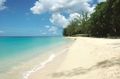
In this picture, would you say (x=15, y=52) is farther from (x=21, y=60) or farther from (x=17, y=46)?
(x=17, y=46)

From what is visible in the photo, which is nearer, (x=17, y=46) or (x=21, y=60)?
(x=21, y=60)

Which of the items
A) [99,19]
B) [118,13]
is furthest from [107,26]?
[118,13]

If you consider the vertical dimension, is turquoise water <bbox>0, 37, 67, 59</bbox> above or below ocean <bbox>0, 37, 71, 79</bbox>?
below

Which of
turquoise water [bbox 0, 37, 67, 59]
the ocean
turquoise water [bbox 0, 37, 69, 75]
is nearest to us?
the ocean

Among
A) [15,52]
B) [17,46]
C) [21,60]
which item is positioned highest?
[21,60]

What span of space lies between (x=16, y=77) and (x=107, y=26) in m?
36.7

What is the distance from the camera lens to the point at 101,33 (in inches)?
1828

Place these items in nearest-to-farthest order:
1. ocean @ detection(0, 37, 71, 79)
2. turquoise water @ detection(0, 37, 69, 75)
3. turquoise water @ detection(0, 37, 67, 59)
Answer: ocean @ detection(0, 37, 71, 79), turquoise water @ detection(0, 37, 69, 75), turquoise water @ detection(0, 37, 67, 59)

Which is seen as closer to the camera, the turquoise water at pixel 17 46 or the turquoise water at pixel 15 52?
the turquoise water at pixel 15 52

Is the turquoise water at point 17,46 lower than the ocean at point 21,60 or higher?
lower

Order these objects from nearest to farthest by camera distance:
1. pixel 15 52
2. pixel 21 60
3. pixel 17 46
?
pixel 21 60
pixel 15 52
pixel 17 46

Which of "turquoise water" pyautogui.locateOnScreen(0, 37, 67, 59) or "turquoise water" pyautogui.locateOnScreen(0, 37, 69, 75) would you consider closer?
"turquoise water" pyautogui.locateOnScreen(0, 37, 69, 75)

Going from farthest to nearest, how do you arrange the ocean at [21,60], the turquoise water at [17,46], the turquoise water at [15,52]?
the turquoise water at [17,46], the turquoise water at [15,52], the ocean at [21,60]

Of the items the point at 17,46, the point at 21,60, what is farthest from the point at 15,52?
the point at 17,46
